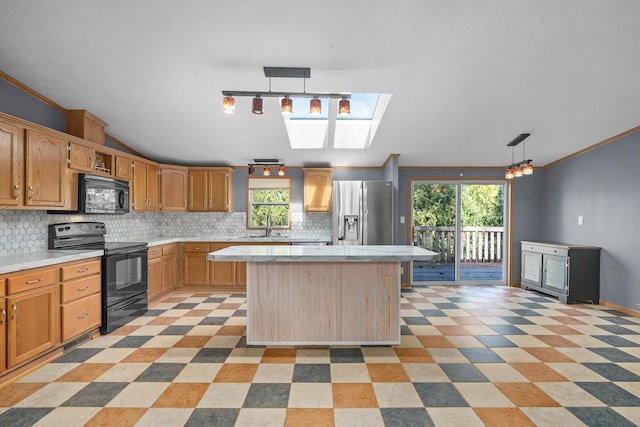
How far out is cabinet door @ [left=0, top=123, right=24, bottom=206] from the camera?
8.93 ft

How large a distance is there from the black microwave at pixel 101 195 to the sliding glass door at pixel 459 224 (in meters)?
4.72

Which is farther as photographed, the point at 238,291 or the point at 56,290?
the point at 238,291

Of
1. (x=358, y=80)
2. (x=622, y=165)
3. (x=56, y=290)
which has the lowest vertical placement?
(x=56, y=290)

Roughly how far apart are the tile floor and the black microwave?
147 centimetres

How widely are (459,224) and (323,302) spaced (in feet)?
13.2

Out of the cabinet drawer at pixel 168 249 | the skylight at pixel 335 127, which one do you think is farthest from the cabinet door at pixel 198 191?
the skylight at pixel 335 127

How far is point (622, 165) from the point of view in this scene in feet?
14.2

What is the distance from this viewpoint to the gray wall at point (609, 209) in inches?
164

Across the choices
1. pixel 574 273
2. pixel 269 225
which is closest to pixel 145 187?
pixel 269 225

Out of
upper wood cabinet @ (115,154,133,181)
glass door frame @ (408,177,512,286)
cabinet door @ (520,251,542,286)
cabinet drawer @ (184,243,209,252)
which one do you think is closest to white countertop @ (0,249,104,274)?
upper wood cabinet @ (115,154,133,181)

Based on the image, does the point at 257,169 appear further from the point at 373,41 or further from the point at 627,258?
the point at 627,258

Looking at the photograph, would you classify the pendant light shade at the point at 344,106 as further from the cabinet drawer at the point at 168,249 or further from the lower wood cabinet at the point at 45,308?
the cabinet drawer at the point at 168,249

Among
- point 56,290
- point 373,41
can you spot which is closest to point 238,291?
point 56,290

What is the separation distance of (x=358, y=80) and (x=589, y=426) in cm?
321
